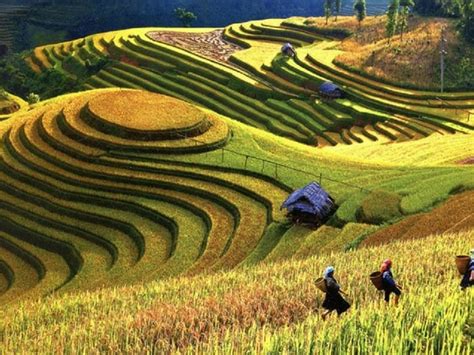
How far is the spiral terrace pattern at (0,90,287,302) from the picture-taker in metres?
29.0

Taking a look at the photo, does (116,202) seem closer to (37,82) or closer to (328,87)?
(328,87)

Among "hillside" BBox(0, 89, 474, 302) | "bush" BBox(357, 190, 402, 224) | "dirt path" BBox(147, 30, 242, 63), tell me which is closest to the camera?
"hillside" BBox(0, 89, 474, 302)

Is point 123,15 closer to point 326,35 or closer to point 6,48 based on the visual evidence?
point 6,48

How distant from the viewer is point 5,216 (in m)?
34.3

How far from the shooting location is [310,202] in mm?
30156

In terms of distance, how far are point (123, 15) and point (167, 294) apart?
5654 inches

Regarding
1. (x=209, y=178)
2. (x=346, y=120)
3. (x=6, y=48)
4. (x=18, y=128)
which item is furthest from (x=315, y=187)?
(x=6, y=48)

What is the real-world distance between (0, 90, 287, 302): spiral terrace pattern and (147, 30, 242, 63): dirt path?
41720mm

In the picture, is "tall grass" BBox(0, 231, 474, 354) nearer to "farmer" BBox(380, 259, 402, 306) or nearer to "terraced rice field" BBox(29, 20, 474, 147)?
"farmer" BBox(380, 259, 402, 306)

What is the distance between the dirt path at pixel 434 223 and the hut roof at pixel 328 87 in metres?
39.7

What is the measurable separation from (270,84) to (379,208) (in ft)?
146

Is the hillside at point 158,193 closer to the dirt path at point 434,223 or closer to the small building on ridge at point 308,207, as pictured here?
the small building on ridge at point 308,207

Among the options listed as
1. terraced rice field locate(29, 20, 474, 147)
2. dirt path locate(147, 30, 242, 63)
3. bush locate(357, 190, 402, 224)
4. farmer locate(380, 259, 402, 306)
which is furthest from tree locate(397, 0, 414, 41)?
farmer locate(380, 259, 402, 306)

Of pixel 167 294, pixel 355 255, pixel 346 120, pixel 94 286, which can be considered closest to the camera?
pixel 167 294
